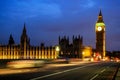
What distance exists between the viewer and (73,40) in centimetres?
16988

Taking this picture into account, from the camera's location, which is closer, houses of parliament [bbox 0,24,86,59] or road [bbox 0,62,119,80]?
road [bbox 0,62,119,80]

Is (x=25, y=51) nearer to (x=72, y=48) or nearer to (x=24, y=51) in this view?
(x=24, y=51)

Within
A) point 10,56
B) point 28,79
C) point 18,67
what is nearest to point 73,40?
point 10,56

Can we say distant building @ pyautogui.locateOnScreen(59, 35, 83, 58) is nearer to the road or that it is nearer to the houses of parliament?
the houses of parliament

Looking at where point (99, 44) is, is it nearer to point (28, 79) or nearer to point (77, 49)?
point (77, 49)

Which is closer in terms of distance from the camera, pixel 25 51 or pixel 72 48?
pixel 25 51

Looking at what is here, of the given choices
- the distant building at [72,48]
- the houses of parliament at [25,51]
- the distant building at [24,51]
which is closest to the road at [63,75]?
the houses of parliament at [25,51]

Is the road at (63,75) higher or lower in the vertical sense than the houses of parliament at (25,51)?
lower

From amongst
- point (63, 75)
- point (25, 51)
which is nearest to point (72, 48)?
point (25, 51)

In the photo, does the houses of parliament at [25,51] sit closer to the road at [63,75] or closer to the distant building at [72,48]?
the distant building at [72,48]

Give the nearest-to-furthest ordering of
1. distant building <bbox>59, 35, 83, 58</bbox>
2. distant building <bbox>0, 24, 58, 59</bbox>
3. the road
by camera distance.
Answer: the road
distant building <bbox>0, 24, 58, 59</bbox>
distant building <bbox>59, 35, 83, 58</bbox>

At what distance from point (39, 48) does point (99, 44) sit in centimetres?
5798

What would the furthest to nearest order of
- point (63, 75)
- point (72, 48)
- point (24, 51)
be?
1. point (72, 48)
2. point (24, 51)
3. point (63, 75)

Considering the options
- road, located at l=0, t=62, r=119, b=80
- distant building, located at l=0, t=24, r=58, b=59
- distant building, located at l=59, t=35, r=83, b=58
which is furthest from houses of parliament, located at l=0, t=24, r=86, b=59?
road, located at l=0, t=62, r=119, b=80
